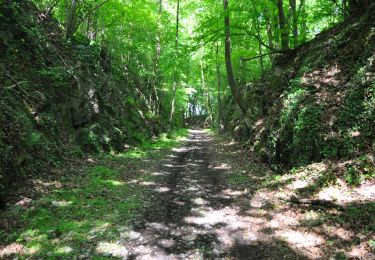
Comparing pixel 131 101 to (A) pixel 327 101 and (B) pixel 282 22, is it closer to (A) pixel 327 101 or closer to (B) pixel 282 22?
(B) pixel 282 22

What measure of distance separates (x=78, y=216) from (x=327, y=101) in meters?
8.13

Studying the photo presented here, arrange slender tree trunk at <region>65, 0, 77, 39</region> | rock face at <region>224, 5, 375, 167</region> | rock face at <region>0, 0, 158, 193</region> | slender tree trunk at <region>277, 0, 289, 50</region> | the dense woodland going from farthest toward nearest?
1. slender tree trunk at <region>277, 0, 289, 50</region>
2. slender tree trunk at <region>65, 0, 77, 39</region>
3. rock face at <region>0, 0, 158, 193</region>
4. rock face at <region>224, 5, 375, 167</region>
5. the dense woodland

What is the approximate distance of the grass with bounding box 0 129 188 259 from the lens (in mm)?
5512

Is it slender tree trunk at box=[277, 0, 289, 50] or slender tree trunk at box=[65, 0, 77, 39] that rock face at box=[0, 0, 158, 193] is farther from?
slender tree trunk at box=[277, 0, 289, 50]

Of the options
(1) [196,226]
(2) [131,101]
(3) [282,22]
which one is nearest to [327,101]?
(1) [196,226]

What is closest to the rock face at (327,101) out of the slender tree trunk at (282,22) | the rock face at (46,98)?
the slender tree trunk at (282,22)

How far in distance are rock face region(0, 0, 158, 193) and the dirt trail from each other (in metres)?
3.90

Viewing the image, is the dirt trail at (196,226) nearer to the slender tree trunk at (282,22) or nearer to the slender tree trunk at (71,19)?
the slender tree trunk at (282,22)

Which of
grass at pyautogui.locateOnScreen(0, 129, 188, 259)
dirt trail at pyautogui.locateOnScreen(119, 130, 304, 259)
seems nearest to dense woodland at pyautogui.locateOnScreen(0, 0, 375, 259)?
grass at pyautogui.locateOnScreen(0, 129, 188, 259)

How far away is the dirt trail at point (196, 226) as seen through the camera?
5.37 meters

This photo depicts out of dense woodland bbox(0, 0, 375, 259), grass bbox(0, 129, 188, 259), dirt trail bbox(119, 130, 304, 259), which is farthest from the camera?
dense woodland bbox(0, 0, 375, 259)

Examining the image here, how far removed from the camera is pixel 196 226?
21.4 feet

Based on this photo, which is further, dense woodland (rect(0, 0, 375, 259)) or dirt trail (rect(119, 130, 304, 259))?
dense woodland (rect(0, 0, 375, 259))

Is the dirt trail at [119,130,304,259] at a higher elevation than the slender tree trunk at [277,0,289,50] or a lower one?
lower
